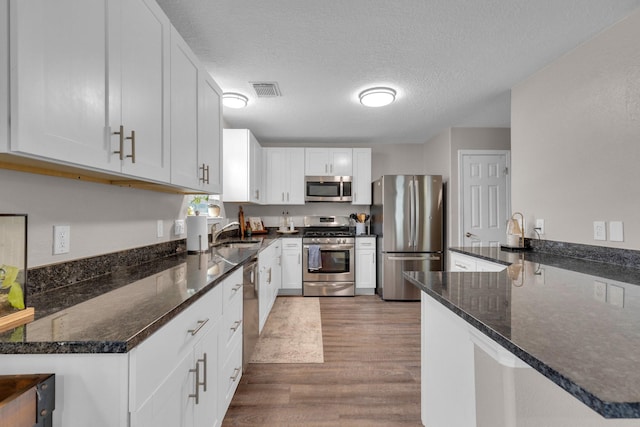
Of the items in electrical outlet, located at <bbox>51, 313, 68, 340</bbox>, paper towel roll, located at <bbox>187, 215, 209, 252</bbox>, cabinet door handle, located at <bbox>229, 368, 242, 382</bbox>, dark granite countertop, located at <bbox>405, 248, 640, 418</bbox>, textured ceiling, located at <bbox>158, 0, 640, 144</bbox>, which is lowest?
cabinet door handle, located at <bbox>229, 368, 242, 382</bbox>

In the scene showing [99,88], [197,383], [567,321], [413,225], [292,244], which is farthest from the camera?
[292,244]

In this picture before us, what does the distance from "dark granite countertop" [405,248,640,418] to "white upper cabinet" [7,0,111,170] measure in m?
1.30

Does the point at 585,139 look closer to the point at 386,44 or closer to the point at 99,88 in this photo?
the point at 386,44

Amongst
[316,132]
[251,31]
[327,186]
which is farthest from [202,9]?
[327,186]

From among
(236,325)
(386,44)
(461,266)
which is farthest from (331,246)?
(386,44)

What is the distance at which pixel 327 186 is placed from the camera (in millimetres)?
4523

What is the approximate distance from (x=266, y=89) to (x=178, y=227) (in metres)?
1.45

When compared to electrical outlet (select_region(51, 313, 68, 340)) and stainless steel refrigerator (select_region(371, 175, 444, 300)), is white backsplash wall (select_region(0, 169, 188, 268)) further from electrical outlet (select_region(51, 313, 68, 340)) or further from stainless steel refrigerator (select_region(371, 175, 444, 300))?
stainless steel refrigerator (select_region(371, 175, 444, 300))

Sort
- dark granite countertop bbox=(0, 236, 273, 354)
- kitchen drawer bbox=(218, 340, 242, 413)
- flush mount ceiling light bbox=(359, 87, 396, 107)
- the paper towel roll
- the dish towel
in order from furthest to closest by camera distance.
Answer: the dish towel < flush mount ceiling light bbox=(359, 87, 396, 107) < the paper towel roll < kitchen drawer bbox=(218, 340, 242, 413) < dark granite countertop bbox=(0, 236, 273, 354)

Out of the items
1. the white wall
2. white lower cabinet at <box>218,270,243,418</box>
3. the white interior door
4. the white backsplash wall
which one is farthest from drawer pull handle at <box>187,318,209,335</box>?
the white interior door

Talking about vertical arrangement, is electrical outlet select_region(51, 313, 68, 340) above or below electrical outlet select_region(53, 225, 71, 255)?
below

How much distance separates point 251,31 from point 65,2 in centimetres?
117

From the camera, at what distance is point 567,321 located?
0.78 m

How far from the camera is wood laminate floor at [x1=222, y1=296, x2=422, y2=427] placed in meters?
1.75
